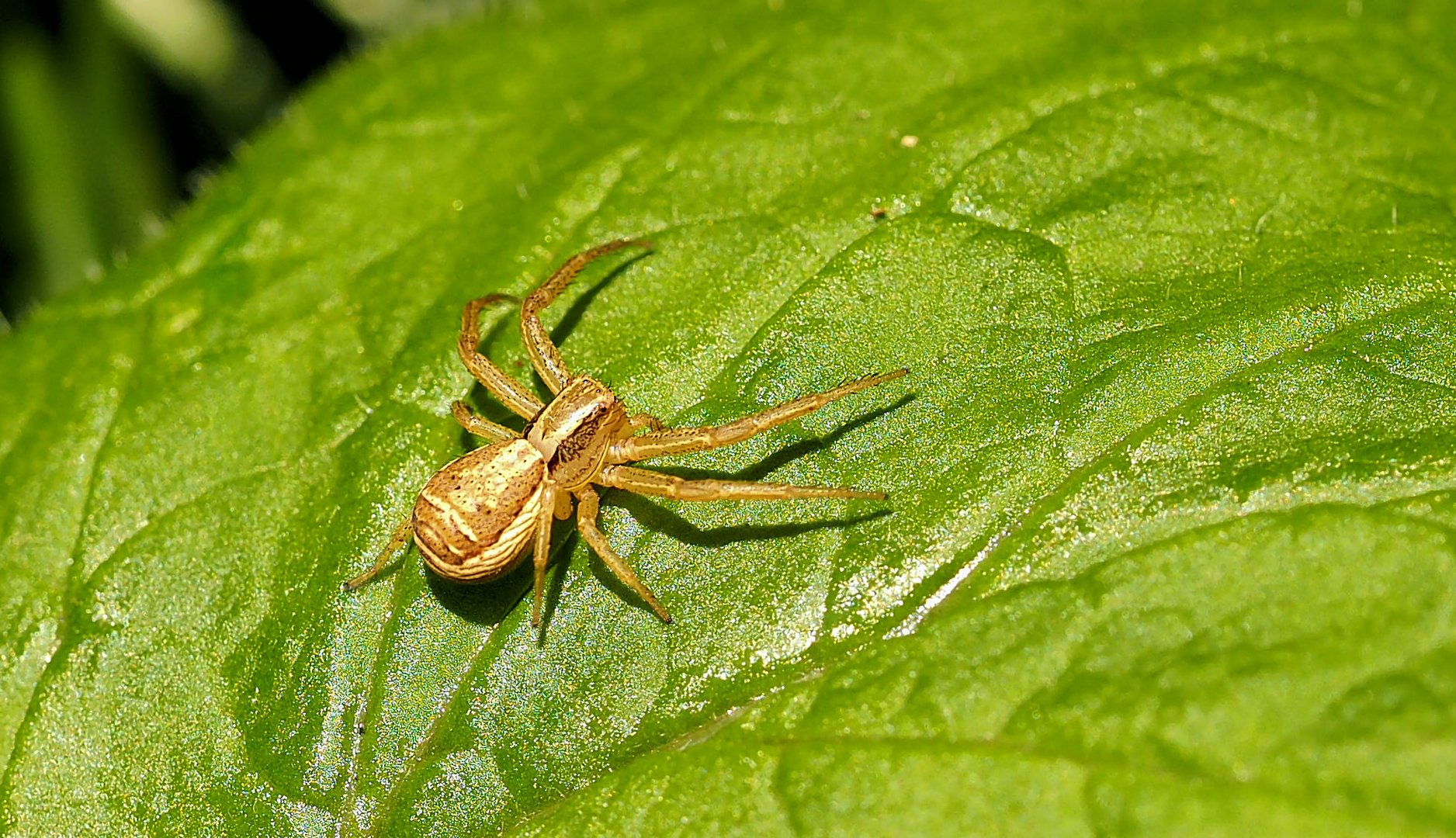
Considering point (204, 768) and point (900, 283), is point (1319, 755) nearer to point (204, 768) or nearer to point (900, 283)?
point (900, 283)

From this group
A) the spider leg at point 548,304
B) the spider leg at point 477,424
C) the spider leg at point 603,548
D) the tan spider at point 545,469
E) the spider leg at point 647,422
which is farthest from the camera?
the spider leg at point 548,304

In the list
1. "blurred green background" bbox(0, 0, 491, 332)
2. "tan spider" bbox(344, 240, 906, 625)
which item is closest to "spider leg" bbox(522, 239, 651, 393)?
"tan spider" bbox(344, 240, 906, 625)

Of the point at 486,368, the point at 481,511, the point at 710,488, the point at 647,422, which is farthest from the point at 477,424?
the point at 710,488

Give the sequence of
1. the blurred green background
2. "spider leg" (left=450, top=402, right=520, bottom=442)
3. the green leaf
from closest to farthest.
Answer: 1. the green leaf
2. "spider leg" (left=450, top=402, right=520, bottom=442)
3. the blurred green background

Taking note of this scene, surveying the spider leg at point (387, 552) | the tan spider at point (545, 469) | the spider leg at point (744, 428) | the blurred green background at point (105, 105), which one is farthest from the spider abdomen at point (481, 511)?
the blurred green background at point (105, 105)

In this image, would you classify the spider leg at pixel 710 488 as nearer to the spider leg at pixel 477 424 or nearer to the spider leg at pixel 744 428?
the spider leg at pixel 744 428

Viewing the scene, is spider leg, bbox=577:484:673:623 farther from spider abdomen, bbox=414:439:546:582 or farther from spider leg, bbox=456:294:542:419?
spider leg, bbox=456:294:542:419
